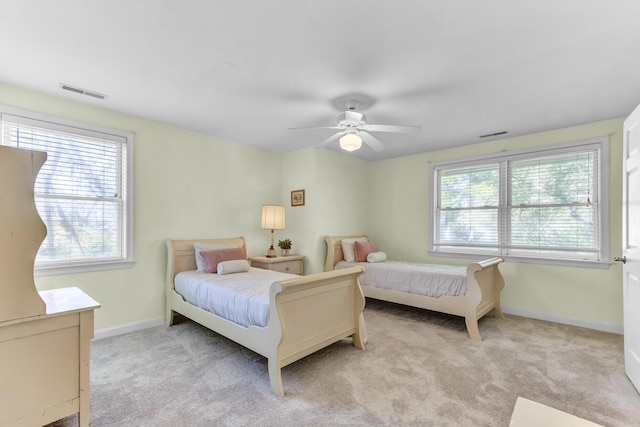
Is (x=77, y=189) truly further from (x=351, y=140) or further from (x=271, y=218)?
(x=351, y=140)

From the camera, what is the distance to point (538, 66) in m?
2.23

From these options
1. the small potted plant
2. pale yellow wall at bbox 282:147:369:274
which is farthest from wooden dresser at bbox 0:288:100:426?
pale yellow wall at bbox 282:147:369:274

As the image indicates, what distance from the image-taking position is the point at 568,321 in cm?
355

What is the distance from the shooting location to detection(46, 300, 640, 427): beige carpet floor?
186 centimetres

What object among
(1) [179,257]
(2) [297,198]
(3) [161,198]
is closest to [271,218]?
(2) [297,198]

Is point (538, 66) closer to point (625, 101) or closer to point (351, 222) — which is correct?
point (625, 101)

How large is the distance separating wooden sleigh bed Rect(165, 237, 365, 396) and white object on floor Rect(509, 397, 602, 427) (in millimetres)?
1444

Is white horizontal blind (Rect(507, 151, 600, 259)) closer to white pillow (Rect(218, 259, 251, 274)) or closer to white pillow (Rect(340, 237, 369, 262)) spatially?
white pillow (Rect(340, 237, 369, 262))

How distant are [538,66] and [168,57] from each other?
2.77 m

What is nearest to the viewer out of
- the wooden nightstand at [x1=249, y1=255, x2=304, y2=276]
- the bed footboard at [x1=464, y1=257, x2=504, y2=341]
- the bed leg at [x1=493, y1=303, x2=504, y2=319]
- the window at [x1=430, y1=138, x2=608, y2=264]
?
the bed footboard at [x1=464, y1=257, x2=504, y2=341]

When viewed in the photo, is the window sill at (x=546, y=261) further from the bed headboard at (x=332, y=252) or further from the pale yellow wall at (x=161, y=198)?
the pale yellow wall at (x=161, y=198)

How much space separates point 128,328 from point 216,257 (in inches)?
46.5

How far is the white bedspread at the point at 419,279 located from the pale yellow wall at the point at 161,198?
1.85 m

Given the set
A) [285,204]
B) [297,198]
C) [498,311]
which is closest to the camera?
[498,311]
